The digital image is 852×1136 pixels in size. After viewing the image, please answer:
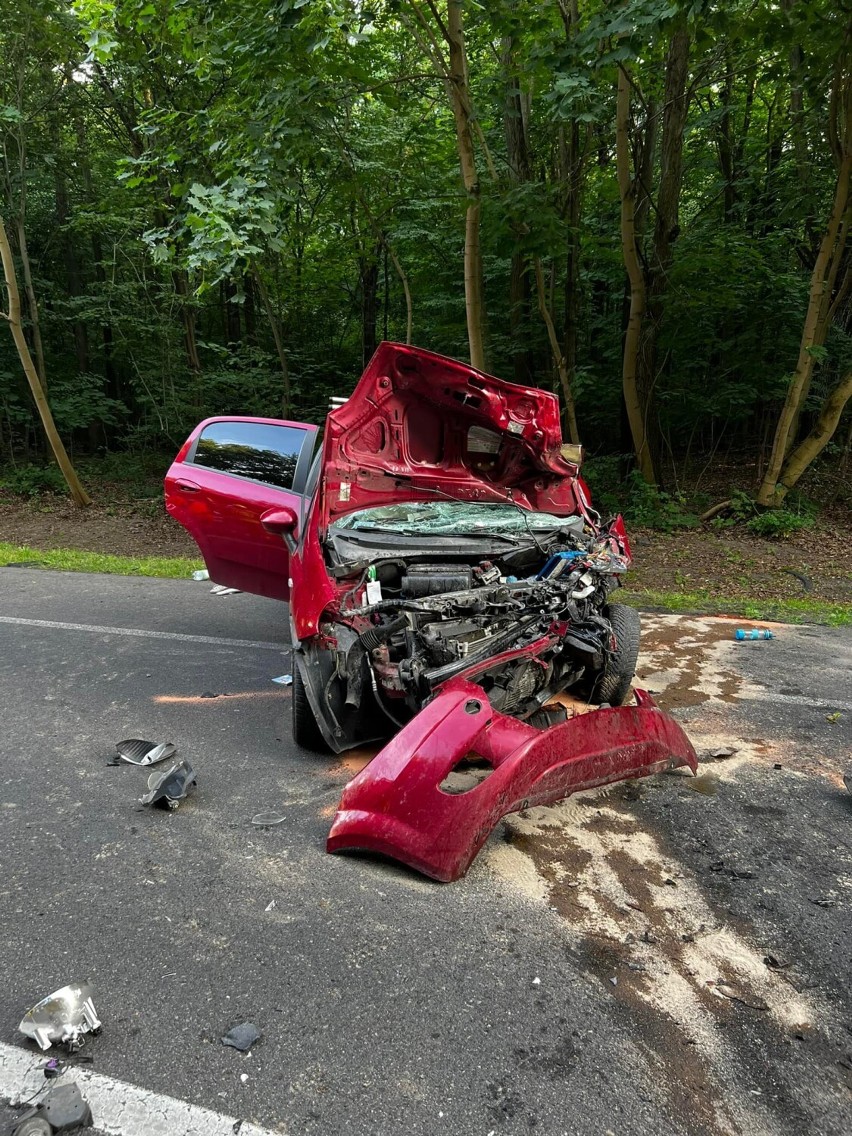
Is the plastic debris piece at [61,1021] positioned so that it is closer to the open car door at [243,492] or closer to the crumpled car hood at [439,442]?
the crumpled car hood at [439,442]

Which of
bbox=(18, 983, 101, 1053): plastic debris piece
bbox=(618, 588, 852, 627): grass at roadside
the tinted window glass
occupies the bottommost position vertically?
bbox=(618, 588, 852, 627): grass at roadside

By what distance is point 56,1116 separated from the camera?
1.58 metres

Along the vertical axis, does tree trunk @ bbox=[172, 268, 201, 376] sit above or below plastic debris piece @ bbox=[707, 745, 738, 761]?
above

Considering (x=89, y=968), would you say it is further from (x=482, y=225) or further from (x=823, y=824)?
(x=482, y=225)

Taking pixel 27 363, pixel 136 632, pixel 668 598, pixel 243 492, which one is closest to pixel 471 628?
pixel 243 492

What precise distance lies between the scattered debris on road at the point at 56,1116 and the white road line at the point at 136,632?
139 inches

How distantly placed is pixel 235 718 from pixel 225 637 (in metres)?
1.54

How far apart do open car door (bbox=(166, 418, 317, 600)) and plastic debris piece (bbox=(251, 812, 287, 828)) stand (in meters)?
1.98

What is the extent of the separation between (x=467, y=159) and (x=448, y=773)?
7.75m

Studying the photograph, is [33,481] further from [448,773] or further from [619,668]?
[448,773]

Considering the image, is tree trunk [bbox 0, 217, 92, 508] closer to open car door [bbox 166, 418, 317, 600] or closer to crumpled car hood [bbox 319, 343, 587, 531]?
open car door [bbox 166, 418, 317, 600]

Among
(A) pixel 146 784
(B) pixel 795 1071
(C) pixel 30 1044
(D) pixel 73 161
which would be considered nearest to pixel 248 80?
(A) pixel 146 784

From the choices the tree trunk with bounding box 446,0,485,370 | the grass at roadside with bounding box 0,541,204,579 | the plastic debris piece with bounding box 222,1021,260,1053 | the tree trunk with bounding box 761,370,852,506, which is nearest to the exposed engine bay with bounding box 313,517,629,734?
the plastic debris piece with bounding box 222,1021,260,1053

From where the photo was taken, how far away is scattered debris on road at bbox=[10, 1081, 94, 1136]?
154 cm
